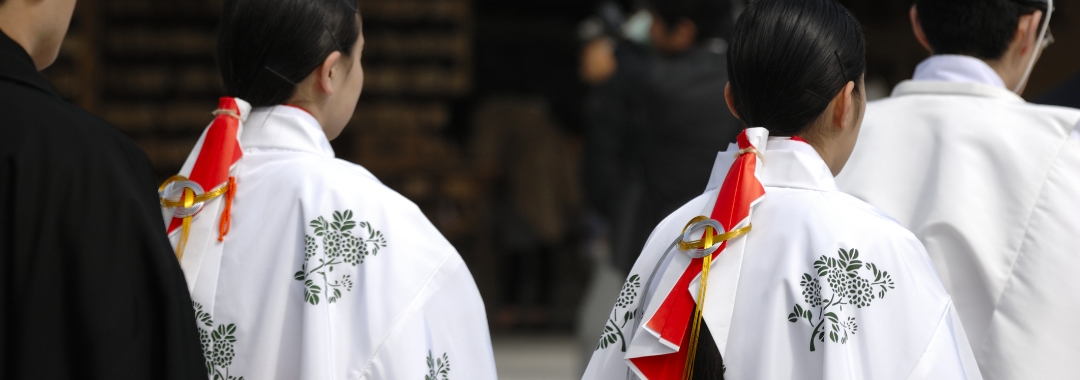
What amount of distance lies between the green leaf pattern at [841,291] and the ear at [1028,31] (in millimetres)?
859

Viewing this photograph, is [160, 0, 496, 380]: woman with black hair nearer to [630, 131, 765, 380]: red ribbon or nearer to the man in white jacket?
[630, 131, 765, 380]: red ribbon

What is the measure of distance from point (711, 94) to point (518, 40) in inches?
177

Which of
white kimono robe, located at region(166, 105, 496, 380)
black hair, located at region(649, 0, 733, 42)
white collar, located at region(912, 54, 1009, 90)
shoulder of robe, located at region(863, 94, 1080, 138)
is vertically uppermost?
black hair, located at region(649, 0, 733, 42)

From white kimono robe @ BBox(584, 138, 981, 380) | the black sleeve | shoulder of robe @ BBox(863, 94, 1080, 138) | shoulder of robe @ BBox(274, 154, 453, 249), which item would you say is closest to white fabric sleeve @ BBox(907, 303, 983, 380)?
white kimono robe @ BBox(584, 138, 981, 380)

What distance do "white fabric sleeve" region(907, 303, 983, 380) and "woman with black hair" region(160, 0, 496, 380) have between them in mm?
822

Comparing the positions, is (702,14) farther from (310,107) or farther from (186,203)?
(186,203)

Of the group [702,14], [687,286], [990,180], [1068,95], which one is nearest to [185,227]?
[687,286]

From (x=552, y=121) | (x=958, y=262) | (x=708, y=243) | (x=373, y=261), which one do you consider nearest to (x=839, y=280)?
(x=708, y=243)

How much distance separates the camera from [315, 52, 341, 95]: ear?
1.95 meters

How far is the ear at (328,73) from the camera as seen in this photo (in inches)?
76.7

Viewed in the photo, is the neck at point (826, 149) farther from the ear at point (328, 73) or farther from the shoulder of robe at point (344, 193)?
the ear at point (328, 73)

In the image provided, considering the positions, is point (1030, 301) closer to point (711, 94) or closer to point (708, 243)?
point (708, 243)

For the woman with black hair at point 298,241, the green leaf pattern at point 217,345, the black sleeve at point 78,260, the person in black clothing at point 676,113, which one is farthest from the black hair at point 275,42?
the person in black clothing at point 676,113

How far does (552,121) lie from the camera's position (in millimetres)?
7332
